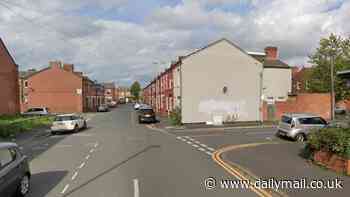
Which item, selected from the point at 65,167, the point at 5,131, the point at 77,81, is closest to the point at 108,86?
the point at 77,81

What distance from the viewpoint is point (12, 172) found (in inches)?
307

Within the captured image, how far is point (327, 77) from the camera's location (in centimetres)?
4359

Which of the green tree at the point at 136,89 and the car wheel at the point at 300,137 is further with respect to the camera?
the green tree at the point at 136,89

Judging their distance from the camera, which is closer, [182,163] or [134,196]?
[134,196]

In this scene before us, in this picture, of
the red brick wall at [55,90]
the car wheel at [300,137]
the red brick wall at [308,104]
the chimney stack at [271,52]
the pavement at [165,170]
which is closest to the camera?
the pavement at [165,170]

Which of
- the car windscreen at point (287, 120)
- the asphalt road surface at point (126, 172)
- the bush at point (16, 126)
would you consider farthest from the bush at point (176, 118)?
the asphalt road surface at point (126, 172)

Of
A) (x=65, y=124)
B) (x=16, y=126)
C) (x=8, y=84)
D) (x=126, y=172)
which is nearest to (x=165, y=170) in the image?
(x=126, y=172)

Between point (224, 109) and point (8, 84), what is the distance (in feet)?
84.2

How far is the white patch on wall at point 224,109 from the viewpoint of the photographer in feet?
113

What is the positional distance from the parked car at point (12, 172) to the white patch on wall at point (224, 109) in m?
26.0

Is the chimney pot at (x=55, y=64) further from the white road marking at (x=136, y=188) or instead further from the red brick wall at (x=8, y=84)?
the white road marking at (x=136, y=188)

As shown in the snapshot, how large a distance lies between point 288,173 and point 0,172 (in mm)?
7868

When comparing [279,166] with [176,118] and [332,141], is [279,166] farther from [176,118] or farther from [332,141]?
[176,118]

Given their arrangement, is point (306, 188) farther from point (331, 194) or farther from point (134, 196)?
point (134, 196)
